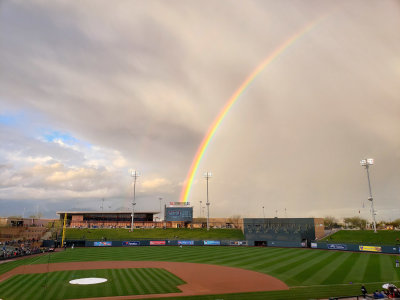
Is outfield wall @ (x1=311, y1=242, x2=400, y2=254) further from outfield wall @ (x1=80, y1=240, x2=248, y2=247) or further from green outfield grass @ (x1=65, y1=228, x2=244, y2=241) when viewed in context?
green outfield grass @ (x1=65, y1=228, x2=244, y2=241)

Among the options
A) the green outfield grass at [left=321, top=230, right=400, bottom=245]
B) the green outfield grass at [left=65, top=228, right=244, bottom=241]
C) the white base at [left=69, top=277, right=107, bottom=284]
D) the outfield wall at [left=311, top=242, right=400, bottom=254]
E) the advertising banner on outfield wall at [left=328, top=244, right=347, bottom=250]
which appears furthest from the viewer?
the green outfield grass at [left=65, top=228, right=244, bottom=241]

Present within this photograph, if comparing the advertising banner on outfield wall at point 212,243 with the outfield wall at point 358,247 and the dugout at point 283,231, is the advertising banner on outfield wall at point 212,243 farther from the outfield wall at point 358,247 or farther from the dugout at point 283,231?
the outfield wall at point 358,247

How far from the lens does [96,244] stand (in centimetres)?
8412

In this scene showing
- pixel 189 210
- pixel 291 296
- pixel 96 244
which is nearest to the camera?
pixel 291 296

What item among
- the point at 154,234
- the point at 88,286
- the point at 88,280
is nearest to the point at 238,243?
the point at 154,234

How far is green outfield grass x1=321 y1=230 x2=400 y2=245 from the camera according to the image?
252 feet

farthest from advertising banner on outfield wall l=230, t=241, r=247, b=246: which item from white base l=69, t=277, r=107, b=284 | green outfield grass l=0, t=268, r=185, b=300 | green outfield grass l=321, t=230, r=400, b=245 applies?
white base l=69, t=277, r=107, b=284

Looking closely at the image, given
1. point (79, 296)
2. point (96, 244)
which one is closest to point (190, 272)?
point (79, 296)

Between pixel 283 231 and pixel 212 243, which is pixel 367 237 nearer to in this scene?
pixel 283 231

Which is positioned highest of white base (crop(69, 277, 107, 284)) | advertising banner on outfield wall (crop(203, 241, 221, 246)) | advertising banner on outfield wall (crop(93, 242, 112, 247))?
white base (crop(69, 277, 107, 284))

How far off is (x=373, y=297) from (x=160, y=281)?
22817 mm

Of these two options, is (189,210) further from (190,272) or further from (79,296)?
(79,296)

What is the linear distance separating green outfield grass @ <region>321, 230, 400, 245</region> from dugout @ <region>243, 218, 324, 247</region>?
19.5 ft

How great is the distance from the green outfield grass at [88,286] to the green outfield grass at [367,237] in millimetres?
62439
